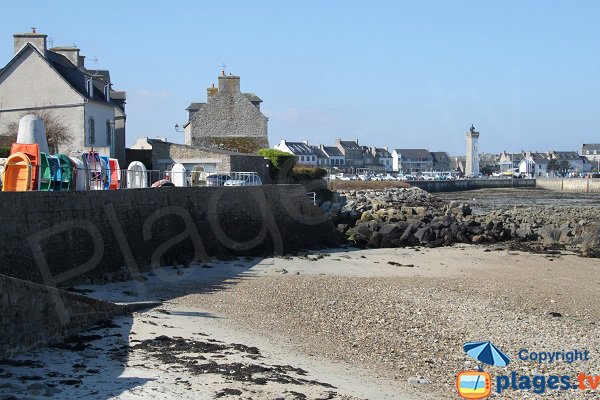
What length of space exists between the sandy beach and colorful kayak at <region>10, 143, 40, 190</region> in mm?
2662

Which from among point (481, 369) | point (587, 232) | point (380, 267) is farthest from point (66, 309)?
point (587, 232)

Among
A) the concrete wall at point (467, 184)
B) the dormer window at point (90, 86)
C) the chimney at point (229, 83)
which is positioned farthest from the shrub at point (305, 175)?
the concrete wall at point (467, 184)

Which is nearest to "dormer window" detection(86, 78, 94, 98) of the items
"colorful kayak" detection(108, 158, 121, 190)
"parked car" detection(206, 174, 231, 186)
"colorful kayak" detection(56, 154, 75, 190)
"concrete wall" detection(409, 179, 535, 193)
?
"parked car" detection(206, 174, 231, 186)

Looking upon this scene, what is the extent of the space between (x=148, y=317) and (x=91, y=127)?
845 inches

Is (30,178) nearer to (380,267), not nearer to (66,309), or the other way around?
(66,309)

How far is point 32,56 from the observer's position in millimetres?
30406

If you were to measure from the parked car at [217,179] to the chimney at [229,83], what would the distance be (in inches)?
631

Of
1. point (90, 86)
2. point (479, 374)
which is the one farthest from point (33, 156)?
point (90, 86)

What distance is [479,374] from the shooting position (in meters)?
10.3

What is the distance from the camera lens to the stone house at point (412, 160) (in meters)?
143

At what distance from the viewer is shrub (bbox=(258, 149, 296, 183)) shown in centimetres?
3650

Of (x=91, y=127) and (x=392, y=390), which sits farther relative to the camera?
(x=91, y=127)

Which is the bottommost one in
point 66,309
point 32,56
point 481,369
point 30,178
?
point 481,369

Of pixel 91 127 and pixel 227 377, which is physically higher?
pixel 91 127
